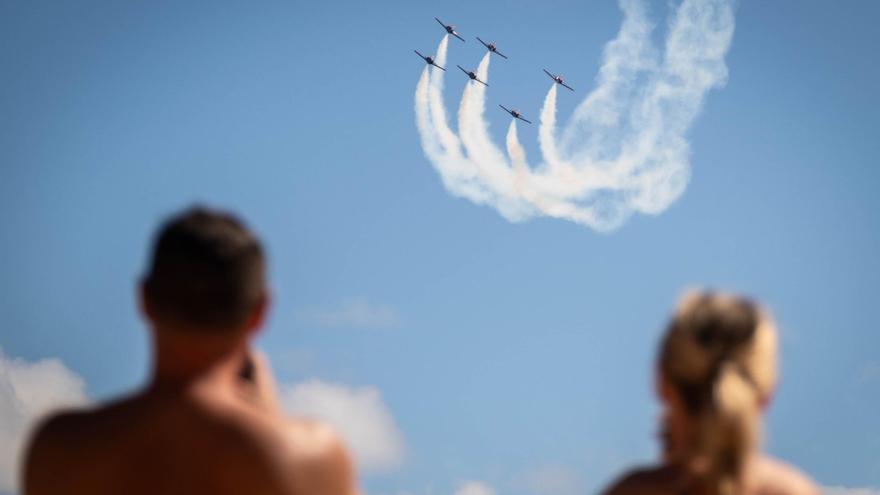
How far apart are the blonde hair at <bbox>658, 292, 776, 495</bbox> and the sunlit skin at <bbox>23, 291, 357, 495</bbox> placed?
227 cm

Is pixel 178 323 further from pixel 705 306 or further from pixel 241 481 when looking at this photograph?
pixel 705 306

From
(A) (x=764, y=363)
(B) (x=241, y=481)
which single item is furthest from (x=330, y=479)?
(A) (x=764, y=363)

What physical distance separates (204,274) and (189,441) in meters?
1.07

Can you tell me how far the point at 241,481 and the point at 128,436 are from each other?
805mm

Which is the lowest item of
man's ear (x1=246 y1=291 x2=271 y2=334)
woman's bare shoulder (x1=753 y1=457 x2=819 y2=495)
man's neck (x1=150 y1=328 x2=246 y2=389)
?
woman's bare shoulder (x1=753 y1=457 x2=819 y2=495)

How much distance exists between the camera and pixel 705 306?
7750mm

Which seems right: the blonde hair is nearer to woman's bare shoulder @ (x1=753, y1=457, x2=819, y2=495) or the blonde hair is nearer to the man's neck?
woman's bare shoulder @ (x1=753, y1=457, x2=819, y2=495)

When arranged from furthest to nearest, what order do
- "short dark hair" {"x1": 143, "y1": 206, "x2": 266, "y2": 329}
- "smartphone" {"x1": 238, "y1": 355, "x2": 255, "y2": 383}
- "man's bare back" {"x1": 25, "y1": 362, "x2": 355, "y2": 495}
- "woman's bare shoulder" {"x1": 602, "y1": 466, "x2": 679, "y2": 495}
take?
"smartphone" {"x1": 238, "y1": 355, "x2": 255, "y2": 383} → "woman's bare shoulder" {"x1": 602, "y1": 466, "x2": 679, "y2": 495} → "short dark hair" {"x1": 143, "y1": 206, "x2": 266, "y2": 329} → "man's bare back" {"x1": 25, "y1": 362, "x2": 355, "y2": 495}

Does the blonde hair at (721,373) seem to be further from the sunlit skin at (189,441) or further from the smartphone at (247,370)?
the smartphone at (247,370)

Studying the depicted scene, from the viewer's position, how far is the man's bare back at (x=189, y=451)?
24.6ft

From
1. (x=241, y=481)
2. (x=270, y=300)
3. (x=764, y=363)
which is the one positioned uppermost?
(x=270, y=300)

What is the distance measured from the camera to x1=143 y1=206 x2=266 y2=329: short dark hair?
768 centimetres

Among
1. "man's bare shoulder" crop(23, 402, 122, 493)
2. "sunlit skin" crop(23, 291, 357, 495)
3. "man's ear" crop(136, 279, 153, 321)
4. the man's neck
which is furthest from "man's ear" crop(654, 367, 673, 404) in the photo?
"man's bare shoulder" crop(23, 402, 122, 493)

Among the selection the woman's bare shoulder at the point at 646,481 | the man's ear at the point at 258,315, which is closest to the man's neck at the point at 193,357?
the man's ear at the point at 258,315
